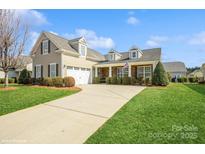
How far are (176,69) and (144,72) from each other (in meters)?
23.9

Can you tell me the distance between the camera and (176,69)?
4078 centimetres

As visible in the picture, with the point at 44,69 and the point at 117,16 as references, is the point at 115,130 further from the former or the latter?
the point at 44,69

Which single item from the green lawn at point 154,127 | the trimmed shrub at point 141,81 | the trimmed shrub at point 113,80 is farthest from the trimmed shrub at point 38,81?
the green lawn at point 154,127

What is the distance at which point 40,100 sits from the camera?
28.2ft

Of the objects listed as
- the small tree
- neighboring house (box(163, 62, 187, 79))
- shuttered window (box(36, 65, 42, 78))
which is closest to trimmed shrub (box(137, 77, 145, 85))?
the small tree

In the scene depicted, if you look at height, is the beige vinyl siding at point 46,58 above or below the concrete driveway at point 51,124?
above

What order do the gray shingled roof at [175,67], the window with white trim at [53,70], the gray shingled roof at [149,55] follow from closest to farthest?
1. the window with white trim at [53,70]
2. the gray shingled roof at [149,55]
3. the gray shingled roof at [175,67]

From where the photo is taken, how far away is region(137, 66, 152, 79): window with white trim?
68.4ft

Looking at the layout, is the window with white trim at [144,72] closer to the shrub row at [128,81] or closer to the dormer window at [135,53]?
the shrub row at [128,81]

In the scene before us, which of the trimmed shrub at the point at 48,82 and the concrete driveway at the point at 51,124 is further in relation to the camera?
the trimmed shrub at the point at 48,82

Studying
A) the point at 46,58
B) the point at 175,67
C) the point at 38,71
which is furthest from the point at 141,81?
the point at 175,67

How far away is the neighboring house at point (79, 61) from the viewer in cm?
1800

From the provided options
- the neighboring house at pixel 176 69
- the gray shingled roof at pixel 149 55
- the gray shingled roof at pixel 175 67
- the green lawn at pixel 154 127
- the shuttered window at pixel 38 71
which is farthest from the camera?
the gray shingled roof at pixel 175 67
